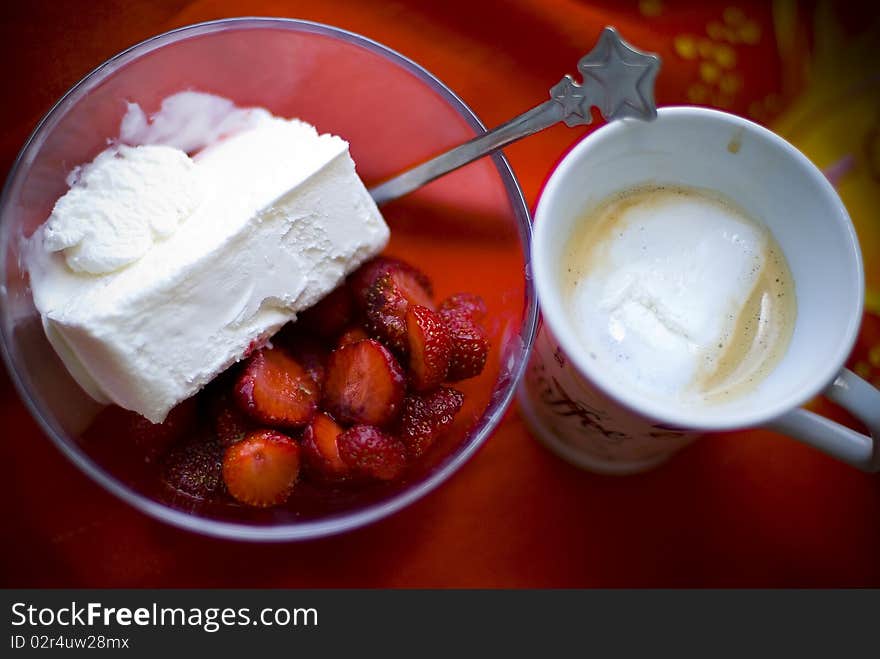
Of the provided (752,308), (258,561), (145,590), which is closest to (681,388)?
(752,308)

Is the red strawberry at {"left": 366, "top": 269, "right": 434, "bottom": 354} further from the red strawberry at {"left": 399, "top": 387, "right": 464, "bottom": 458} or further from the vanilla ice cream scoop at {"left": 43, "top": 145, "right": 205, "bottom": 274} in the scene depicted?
the vanilla ice cream scoop at {"left": 43, "top": 145, "right": 205, "bottom": 274}

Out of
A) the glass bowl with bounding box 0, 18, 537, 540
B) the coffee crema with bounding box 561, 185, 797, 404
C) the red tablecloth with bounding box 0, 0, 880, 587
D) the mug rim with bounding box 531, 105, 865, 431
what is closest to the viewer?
the mug rim with bounding box 531, 105, 865, 431

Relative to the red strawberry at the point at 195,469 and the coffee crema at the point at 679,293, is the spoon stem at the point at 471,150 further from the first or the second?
the red strawberry at the point at 195,469

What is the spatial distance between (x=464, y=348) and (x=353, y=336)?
0.49ft

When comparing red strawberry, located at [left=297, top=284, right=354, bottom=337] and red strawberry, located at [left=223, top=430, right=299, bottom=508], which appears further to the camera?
red strawberry, located at [left=297, top=284, right=354, bottom=337]

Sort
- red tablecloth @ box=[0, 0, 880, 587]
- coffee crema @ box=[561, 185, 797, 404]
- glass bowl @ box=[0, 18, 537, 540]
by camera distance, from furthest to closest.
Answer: red tablecloth @ box=[0, 0, 880, 587]
glass bowl @ box=[0, 18, 537, 540]
coffee crema @ box=[561, 185, 797, 404]

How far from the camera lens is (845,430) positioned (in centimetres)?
96

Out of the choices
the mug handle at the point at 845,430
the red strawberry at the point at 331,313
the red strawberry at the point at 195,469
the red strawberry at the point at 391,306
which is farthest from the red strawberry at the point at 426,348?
the mug handle at the point at 845,430

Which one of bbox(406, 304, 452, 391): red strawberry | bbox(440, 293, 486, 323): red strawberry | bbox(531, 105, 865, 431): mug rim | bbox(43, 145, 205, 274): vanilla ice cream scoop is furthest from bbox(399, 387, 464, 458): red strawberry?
bbox(43, 145, 205, 274): vanilla ice cream scoop

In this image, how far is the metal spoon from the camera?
0.91 m

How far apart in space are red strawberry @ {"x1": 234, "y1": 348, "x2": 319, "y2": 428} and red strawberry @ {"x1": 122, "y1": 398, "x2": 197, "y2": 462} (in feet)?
0.30

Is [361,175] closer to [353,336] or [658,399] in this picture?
[353,336]

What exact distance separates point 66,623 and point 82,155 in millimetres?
623

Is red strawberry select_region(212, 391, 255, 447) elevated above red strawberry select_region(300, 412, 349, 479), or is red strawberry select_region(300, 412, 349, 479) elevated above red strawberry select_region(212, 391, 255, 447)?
red strawberry select_region(212, 391, 255, 447)
